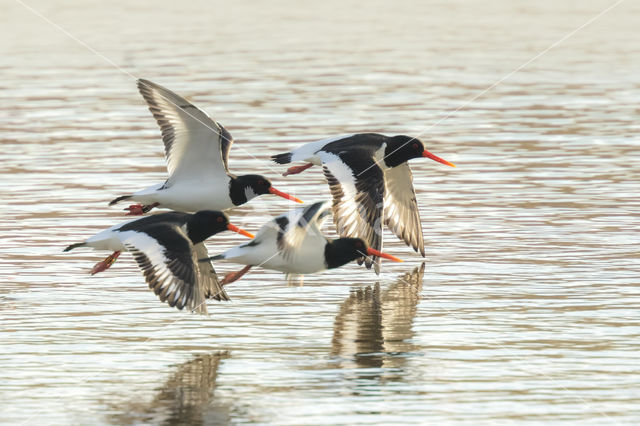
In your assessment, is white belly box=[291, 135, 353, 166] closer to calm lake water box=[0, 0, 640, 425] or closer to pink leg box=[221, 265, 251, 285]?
calm lake water box=[0, 0, 640, 425]

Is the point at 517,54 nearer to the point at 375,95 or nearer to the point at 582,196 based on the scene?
the point at 375,95

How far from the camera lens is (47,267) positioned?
1412 centimetres

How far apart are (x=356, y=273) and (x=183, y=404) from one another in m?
4.88

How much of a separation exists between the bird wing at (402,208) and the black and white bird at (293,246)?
8.27 ft

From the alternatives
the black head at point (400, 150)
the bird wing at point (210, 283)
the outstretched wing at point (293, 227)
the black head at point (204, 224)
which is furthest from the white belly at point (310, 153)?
the outstretched wing at point (293, 227)

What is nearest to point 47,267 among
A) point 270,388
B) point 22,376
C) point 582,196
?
point 22,376

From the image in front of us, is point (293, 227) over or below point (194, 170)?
below

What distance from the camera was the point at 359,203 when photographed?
14.5m

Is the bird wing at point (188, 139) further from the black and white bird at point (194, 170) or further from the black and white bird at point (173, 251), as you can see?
the black and white bird at point (173, 251)

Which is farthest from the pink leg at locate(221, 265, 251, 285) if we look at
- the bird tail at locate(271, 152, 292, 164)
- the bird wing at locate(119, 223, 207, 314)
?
the bird tail at locate(271, 152, 292, 164)

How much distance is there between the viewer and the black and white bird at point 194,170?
553 inches

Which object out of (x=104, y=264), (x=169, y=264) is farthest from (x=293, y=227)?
(x=104, y=264)

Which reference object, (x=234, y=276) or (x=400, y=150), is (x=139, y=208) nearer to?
(x=234, y=276)

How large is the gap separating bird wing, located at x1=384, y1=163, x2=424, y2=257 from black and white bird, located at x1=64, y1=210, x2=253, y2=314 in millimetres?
2551
